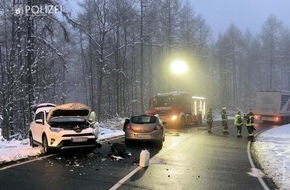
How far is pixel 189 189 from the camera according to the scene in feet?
28.9

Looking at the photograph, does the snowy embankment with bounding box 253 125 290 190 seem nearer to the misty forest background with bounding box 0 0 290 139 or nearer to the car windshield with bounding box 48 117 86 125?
the car windshield with bounding box 48 117 86 125

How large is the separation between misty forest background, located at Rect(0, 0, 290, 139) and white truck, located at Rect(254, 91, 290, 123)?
12.1 m

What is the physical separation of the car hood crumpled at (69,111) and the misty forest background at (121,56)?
6.14 meters

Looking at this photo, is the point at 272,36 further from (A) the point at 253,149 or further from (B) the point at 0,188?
(B) the point at 0,188

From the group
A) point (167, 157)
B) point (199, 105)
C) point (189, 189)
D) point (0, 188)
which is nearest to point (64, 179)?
point (0, 188)

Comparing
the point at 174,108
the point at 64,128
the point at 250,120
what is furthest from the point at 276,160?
the point at 174,108

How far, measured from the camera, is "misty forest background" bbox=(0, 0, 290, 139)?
2392 centimetres

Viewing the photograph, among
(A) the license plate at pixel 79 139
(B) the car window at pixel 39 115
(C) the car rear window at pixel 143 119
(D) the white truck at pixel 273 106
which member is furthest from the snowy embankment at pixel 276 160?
(D) the white truck at pixel 273 106

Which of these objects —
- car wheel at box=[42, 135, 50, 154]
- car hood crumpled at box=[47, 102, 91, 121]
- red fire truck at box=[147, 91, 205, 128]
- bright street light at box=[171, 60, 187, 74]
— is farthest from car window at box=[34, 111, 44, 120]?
bright street light at box=[171, 60, 187, 74]

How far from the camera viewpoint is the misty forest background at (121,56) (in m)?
23.9

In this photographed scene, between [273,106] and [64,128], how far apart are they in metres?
29.7

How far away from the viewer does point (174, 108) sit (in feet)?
97.7

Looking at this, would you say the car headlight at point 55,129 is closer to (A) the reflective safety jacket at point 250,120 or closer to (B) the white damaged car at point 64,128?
(B) the white damaged car at point 64,128

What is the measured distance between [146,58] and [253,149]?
41816 mm
